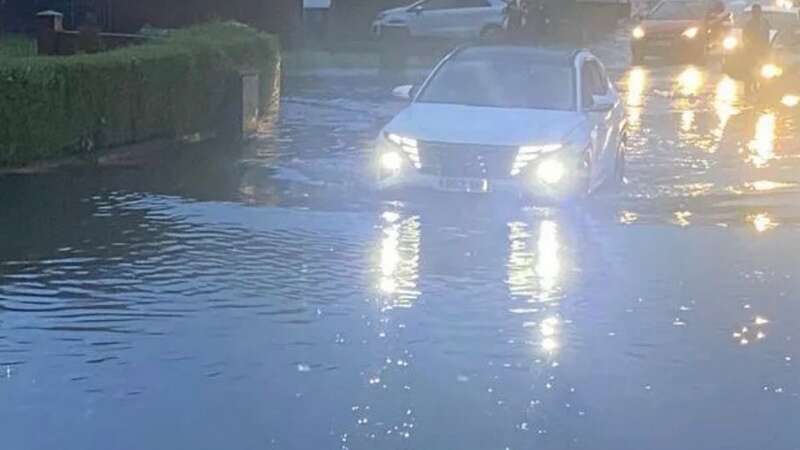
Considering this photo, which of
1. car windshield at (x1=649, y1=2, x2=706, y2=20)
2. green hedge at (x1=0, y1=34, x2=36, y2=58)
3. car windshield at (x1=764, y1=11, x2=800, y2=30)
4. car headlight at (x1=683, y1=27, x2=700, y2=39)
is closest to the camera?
green hedge at (x1=0, y1=34, x2=36, y2=58)

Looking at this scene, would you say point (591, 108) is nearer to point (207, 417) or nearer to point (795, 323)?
point (795, 323)

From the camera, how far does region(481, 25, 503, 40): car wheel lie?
42.1 metres

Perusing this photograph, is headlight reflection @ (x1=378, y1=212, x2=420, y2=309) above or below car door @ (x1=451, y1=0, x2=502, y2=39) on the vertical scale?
below

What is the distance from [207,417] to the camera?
7512 mm

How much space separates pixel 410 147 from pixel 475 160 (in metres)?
0.61

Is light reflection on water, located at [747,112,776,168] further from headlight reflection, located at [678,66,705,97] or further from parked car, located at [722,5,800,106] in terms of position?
headlight reflection, located at [678,66,705,97]

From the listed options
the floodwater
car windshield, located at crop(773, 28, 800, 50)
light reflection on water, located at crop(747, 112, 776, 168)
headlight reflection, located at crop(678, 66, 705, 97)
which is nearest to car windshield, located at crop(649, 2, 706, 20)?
headlight reflection, located at crop(678, 66, 705, 97)

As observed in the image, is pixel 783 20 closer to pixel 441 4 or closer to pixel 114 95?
pixel 441 4

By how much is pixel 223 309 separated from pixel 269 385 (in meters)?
1.93

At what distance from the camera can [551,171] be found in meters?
13.8

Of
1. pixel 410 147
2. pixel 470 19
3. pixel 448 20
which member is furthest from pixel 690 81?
pixel 410 147

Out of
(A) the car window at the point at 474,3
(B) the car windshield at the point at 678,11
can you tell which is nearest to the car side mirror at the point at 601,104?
(B) the car windshield at the point at 678,11

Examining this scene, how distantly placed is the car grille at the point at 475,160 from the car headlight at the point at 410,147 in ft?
0.71

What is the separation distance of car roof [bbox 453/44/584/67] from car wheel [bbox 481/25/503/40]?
85.9 ft
